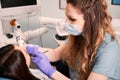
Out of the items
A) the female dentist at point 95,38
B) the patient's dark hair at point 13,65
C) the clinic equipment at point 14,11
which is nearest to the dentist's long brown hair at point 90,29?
the female dentist at point 95,38

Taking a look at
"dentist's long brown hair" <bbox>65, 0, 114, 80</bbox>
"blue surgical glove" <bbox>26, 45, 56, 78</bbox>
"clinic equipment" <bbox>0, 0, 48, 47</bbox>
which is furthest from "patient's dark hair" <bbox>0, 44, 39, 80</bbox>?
"clinic equipment" <bbox>0, 0, 48, 47</bbox>

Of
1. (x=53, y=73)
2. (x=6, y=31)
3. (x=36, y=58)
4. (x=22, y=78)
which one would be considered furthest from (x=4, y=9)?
(x=22, y=78)

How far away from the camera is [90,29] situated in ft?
3.83

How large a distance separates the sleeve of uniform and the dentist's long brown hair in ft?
0.14

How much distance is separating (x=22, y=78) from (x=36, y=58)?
298mm

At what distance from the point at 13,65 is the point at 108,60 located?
490 mm

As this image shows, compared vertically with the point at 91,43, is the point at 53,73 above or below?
below

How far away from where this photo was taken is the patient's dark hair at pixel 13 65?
106 centimetres

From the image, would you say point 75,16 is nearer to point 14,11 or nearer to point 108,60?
point 108,60

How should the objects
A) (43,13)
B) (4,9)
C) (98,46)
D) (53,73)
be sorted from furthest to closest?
(43,13)
(4,9)
(53,73)
(98,46)

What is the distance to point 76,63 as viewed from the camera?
1.38 metres

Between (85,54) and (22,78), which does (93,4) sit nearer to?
(85,54)

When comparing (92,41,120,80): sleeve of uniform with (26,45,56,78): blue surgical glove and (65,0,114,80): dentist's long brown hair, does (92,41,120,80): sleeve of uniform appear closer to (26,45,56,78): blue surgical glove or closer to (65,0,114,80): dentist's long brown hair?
(65,0,114,80): dentist's long brown hair

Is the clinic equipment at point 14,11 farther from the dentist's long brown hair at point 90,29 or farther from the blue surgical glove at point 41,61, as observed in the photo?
the dentist's long brown hair at point 90,29
